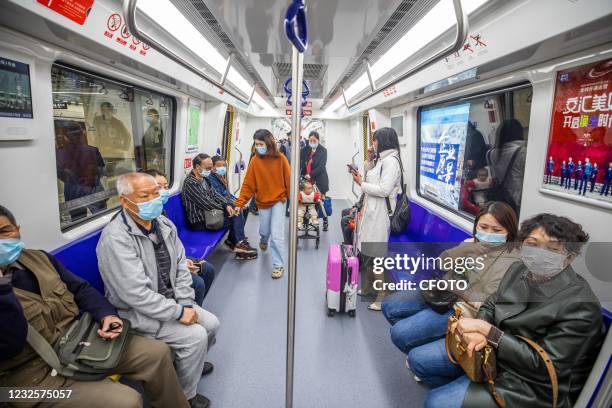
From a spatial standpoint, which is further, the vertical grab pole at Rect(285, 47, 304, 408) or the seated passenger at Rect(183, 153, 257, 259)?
the seated passenger at Rect(183, 153, 257, 259)

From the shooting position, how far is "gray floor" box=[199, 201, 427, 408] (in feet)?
7.65

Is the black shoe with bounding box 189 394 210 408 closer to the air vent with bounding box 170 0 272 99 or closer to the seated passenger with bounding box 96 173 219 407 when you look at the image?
the seated passenger with bounding box 96 173 219 407

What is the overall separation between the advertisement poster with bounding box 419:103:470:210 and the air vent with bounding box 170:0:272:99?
2729 mm

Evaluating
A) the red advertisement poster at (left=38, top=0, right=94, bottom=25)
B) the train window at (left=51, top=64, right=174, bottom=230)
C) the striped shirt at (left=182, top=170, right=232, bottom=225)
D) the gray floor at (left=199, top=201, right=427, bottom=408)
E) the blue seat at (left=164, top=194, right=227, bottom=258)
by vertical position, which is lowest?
the gray floor at (left=199, top=201, right=427, bottom=408)

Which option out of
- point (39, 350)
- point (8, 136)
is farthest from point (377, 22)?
point (39, 350)

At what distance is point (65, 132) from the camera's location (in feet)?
8.38

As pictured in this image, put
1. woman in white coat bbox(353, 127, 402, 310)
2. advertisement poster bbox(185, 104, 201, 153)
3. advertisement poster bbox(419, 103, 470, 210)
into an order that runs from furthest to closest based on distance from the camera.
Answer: advertisement poster bbox(185, 104, 201, 153)
advertisement poster bbox(419, 103, 470, 210)
woman in white coat bbox(353, 127, 402, 310)

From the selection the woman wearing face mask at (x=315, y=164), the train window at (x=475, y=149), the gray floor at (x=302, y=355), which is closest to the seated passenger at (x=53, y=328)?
the gray floor at (x=302, y=355)

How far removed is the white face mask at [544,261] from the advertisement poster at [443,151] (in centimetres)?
233

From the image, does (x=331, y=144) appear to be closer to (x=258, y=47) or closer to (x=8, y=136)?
(x=258, y=47)

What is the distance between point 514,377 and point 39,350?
2390 millimetres

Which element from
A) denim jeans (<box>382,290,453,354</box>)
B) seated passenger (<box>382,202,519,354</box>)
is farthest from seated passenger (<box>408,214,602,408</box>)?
denim jeans (<box>382,290,453,354</box>)

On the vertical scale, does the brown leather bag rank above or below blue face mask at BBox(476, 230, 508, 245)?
below

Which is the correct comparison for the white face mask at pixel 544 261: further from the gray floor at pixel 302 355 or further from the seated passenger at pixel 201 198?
the seated passenger at pixel 201 198
